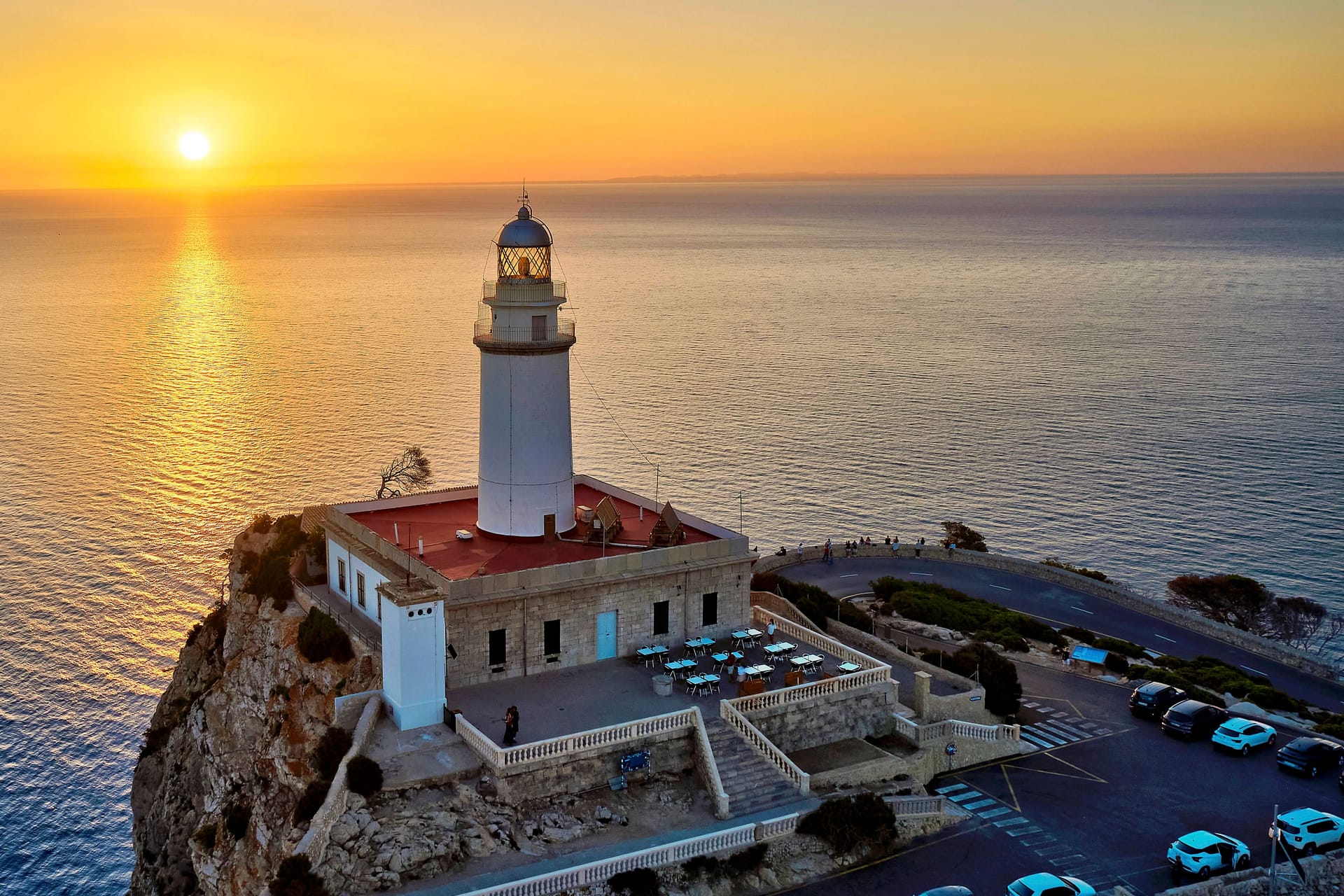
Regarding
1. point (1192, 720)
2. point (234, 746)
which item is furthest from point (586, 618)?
point (1192, 720)

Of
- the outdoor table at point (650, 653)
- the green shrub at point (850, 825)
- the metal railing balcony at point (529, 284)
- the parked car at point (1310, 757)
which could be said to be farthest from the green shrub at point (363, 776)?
the parked car at point (1310, 757)

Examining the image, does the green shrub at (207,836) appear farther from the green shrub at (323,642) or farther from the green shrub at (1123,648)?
the green shrub at (1123,648)

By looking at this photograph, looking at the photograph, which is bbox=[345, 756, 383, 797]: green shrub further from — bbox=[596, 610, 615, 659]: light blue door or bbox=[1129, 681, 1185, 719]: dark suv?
bbox=[1129, 681, 1185, 719]: dark suv

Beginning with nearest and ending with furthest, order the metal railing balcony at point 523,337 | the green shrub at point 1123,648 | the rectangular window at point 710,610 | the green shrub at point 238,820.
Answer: the green shrub at point 238,820, the rectangular window at point 710,610, the metal railing balcony at point 523,337, the green shrub at point 1123,648

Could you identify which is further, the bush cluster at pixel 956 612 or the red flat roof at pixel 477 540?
the bush cluster at pixel 956 612

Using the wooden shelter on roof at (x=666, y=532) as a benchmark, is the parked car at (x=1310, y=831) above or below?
below

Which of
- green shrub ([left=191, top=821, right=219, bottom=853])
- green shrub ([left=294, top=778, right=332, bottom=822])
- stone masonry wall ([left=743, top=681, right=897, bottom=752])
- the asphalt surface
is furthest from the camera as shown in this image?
green shrub ([left=191, top=821, right=219, bottom=853])

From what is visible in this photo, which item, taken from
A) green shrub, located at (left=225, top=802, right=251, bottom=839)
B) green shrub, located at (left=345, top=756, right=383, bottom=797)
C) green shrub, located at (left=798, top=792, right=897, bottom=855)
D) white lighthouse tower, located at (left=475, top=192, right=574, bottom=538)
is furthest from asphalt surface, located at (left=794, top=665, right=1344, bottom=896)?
green shrub, located at (left=225, top=802, right=251, bottom=839)

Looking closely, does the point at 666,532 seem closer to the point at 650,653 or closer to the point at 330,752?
the point at 650,653
